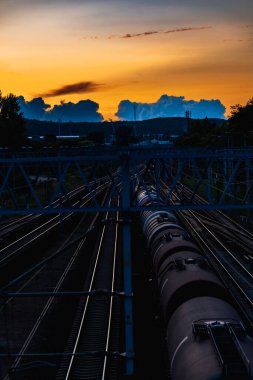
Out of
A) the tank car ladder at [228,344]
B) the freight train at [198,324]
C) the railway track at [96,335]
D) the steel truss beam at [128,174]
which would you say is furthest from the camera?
the steel truss beam at [128,174]

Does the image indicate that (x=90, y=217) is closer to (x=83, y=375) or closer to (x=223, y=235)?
(x=223, y=235)

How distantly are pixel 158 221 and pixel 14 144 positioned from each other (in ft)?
139

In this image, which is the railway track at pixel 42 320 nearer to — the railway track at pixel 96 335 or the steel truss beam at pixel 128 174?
the railway track at pixel 96 335

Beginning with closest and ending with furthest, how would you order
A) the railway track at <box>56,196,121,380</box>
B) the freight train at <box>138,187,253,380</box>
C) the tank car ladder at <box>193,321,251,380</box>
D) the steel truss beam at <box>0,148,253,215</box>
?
the tank car ladder at <box>193,321,251,380</box>
the freight train at <box>138,187,253,380</box>
the railway track at <box>56,196,121,380</box>
the steel truss beam at <box>0,148,253,215</box>

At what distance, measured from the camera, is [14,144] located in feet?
214

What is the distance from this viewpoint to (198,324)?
12352mm

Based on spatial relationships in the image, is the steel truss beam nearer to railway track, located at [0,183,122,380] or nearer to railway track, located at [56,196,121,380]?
railway track, located at [0,183,122,380]

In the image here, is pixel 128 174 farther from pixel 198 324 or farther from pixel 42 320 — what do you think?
pixel 42 320

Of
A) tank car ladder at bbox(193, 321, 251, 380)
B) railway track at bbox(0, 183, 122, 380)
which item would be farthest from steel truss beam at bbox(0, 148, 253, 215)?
tank car ladder at bbox(193, 321, 251, 380)

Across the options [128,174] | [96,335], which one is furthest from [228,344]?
[96,335]

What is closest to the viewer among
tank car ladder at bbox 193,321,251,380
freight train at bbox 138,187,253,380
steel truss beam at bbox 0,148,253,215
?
tank car ladder at bbox 193,321,251,380

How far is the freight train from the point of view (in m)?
10.6

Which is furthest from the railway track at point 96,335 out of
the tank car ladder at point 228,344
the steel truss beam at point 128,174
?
the tank car ladder at point 228,344

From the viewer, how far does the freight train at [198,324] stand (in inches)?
417
